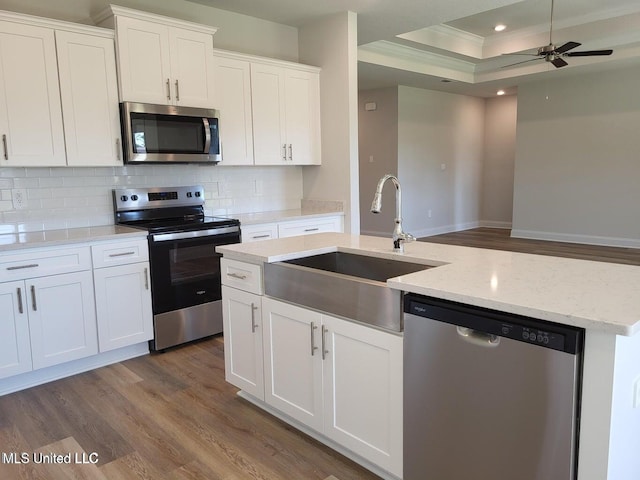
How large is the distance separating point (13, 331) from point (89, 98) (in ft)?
5.14

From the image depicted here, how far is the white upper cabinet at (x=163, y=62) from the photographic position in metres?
3.27

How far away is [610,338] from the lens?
1.21 metres

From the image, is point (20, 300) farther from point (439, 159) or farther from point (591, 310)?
point (439, 159)

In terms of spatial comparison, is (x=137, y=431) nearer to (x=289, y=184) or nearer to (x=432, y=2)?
(x=289, y=184)

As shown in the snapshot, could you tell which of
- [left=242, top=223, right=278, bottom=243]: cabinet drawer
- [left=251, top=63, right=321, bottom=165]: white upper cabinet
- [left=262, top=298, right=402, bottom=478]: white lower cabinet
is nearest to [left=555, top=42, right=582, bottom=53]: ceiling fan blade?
[left=251, top=63, right=321, bottom=165]: white upper cabinet

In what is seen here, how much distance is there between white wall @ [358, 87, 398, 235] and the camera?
25.1ft

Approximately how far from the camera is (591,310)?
1280mm

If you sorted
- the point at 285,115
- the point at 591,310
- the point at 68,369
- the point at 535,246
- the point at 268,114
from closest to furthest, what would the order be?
1. the point at 591,310
2. the point at 68,369
3. the point at 268,114
4. the point at 285,115
5. the point at 535,246

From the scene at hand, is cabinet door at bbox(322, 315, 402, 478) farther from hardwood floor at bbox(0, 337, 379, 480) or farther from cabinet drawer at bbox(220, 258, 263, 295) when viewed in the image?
cabinet drawer at bbox(220, 258, 263, 295)

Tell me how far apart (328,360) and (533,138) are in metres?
7.11

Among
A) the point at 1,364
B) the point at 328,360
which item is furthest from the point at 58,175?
the point at 328,360

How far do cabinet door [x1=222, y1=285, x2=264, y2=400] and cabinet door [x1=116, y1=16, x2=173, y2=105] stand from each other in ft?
5.62

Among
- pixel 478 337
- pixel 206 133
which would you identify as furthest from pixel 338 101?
pixel 478 337

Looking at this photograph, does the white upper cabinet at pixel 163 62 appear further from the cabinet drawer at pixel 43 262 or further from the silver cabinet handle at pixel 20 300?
the silver cabinet handle at pixel 20 300
